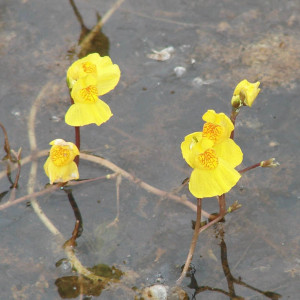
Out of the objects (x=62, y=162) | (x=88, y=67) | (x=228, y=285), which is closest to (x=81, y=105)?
(x=88, y=67)

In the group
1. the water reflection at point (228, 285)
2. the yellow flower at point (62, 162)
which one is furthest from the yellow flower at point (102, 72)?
the water reflection at point (228, 285)

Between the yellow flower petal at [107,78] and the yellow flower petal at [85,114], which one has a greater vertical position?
the yellow flower petal at [107,78]

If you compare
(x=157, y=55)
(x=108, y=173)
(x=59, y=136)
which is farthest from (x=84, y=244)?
(x=157, y=55)

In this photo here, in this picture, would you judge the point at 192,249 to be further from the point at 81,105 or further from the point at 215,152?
the point at 81,105

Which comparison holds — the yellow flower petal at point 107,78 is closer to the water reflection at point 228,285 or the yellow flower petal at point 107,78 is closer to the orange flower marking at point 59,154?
the orange flower marking at point 59,154

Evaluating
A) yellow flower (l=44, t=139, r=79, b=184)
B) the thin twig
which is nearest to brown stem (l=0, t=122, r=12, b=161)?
yellow flower (l=44, t=139, r=79, b=184)

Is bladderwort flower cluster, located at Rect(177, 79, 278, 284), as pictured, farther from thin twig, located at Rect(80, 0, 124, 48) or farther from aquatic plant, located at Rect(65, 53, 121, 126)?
thin twig, located at Rect(80, 0, 124, 48)

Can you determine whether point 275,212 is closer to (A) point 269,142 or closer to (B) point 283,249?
(B) point 283,249
